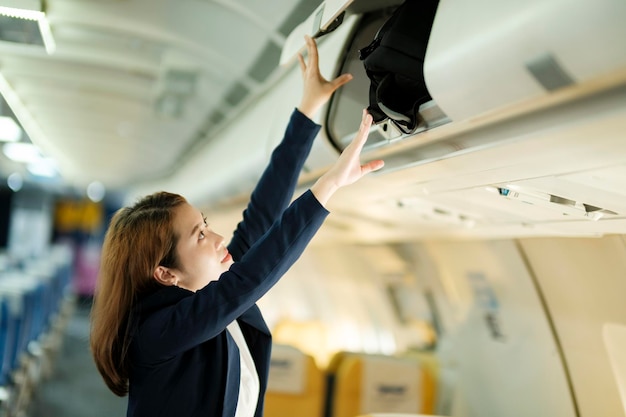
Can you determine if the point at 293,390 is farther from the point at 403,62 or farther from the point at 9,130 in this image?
the point at 9,130

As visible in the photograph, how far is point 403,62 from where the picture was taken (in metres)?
1.60

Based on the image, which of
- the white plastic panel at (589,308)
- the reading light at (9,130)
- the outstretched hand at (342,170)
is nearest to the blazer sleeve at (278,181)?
the outstretched hand at (342,170)

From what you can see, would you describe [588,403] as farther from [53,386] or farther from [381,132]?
[53,386]

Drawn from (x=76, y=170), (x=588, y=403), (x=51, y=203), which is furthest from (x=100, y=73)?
(x=51, y=203)

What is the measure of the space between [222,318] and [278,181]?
694 mm

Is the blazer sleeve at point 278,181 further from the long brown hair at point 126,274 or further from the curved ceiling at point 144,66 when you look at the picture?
the curved ceiling at point 144,66

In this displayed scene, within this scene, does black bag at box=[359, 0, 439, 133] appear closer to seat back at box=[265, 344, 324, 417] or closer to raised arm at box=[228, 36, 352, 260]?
raised arm at box=[228, 36, 352, 260]

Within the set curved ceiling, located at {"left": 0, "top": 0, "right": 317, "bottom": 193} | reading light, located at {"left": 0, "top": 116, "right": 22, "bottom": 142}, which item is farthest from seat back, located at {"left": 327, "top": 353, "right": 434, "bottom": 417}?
reading light, located at {"left": 0, "top": 116, "right": 22, "bottom": 142}

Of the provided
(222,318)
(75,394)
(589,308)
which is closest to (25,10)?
(222,318)

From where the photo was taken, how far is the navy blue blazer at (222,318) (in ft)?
5.41

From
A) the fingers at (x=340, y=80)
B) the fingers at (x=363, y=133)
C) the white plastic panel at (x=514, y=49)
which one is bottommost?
the white plastic panel at (x=514, y=49)

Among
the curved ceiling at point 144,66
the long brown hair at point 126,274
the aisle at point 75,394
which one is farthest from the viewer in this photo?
the aisle at point 75,394

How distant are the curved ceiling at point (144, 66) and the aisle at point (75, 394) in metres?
1.94

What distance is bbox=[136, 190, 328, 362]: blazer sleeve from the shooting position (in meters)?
1.64
